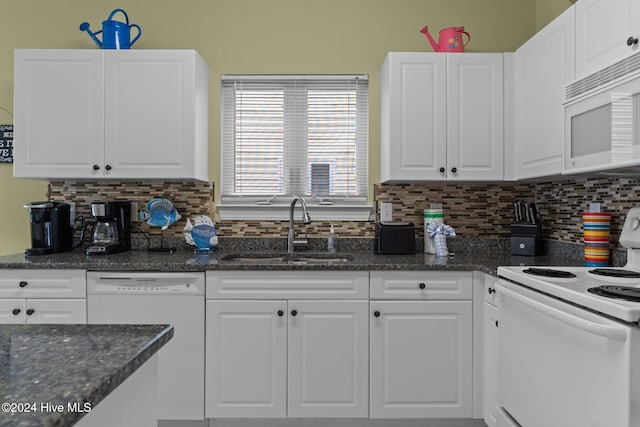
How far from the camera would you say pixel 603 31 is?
1.67 meters

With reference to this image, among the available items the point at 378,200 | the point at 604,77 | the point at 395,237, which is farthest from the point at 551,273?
the point at 378,200

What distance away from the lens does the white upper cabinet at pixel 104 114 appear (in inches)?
93.6

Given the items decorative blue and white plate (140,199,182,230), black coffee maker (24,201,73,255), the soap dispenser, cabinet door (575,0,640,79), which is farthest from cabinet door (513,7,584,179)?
black coffee maker (24,201,73,255)

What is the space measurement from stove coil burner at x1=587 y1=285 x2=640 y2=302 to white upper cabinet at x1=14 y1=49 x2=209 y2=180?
80.4 inches

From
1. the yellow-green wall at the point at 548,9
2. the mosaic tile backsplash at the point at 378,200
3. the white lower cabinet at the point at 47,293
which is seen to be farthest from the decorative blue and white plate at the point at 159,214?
the yellow-green wall at the point at 548,9

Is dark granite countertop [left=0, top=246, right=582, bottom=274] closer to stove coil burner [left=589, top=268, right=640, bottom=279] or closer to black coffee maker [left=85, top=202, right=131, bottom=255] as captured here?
black coffee maker [left=85, top=202, right=131, bottom=255]

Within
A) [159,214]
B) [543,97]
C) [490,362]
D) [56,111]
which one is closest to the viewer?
[490,362]

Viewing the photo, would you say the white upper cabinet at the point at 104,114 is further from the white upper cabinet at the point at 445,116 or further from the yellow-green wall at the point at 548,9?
the yellow-green wall at the point at 548,9

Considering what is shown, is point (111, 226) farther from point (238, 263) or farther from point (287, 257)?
point (287, 257)

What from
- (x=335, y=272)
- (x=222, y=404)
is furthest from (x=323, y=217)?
(x=222, y=404)

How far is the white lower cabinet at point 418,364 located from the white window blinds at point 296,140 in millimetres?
968

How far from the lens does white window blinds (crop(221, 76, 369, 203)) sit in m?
2.77

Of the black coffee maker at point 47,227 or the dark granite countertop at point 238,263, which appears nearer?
the dark granite countertop at point 238,263

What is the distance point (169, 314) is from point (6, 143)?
1767 mm
